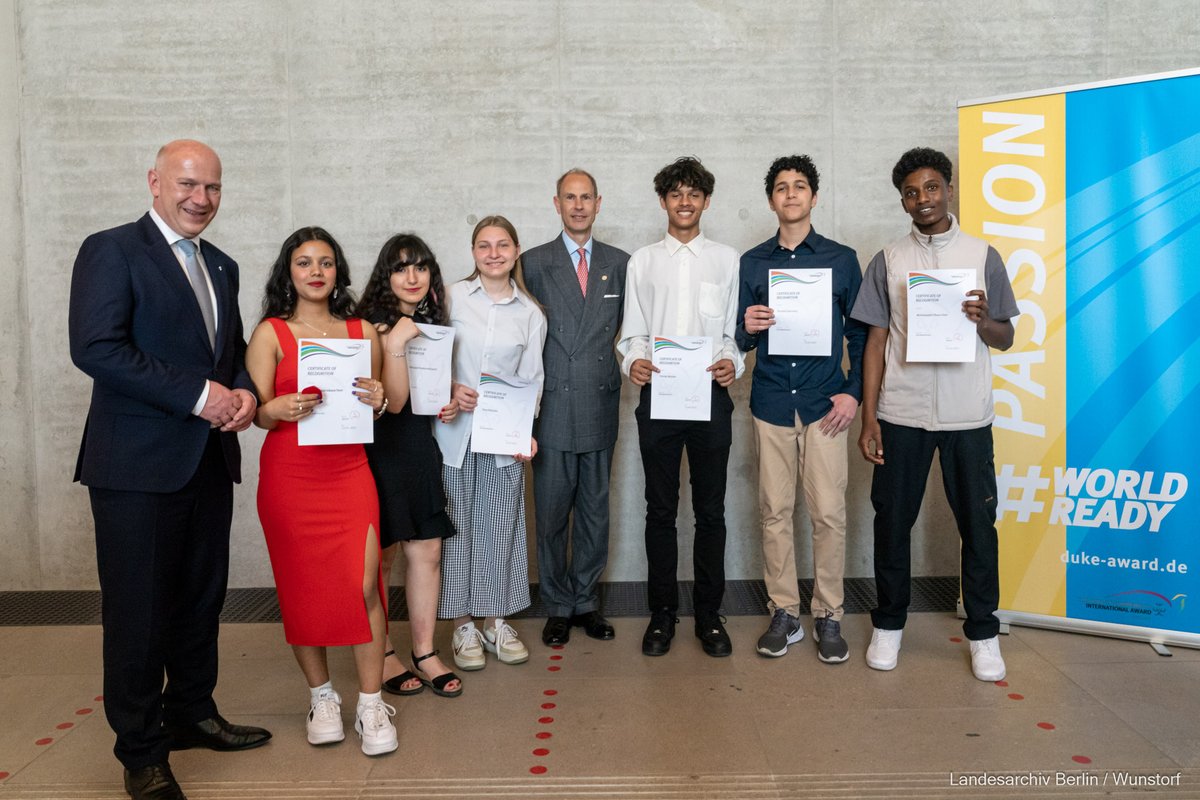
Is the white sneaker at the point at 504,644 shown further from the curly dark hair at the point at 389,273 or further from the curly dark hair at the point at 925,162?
the curly dark hair at the point at 925,162

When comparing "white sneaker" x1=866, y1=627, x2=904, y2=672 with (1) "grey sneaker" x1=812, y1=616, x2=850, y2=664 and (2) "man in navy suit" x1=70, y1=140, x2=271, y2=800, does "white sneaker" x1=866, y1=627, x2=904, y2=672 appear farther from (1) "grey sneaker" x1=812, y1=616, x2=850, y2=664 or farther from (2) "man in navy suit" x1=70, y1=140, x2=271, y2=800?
(2) "man in navy suit" x1=70, y1=140, x2=271, y2=800

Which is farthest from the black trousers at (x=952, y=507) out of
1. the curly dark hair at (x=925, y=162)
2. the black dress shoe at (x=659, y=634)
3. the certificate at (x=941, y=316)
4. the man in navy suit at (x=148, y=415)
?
the man in navy suit at (x=148, y=415)

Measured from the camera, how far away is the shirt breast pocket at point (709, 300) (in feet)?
10.9

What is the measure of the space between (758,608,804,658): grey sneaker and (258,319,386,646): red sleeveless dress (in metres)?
1.53

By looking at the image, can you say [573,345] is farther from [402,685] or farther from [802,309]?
[402,685]

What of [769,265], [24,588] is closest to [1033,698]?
[769,265]

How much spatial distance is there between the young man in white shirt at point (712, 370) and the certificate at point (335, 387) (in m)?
1.10

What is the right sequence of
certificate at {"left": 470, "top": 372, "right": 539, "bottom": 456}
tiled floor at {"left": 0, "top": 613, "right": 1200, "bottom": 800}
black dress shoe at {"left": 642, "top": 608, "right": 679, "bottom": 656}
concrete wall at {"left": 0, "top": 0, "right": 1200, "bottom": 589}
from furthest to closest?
1. concrete wall at {"left": 0, "top": 0, "right": 1200, "bottom": 589}
2. black dress shoe at {"left": 642, "top": 608, "right": 679, "bottom": 656}
3. certificate at {"left": 470, "top": 372, "right": 539, "bottom": 456}
4. tiled floor at {"left": 0, "top": 613, "right": 1200, "bottom": 800}

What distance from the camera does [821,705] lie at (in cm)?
291

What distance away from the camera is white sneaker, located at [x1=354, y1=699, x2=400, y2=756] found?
2576mm

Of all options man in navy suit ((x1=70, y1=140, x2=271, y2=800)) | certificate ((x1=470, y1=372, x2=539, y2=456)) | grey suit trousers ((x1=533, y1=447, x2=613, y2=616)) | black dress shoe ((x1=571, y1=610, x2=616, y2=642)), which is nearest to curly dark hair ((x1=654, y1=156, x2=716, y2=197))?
certificate ((x1=470, y1=372, x2=539, y2=456))

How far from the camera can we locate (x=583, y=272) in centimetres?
349

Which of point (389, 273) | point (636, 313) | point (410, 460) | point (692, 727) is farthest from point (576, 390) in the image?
point (692, 727)

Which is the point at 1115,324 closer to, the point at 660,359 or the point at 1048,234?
the point at 1048,234
